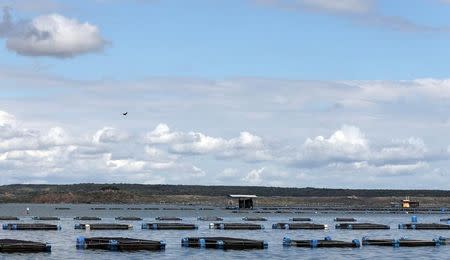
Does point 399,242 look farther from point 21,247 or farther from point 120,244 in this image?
point 21,247

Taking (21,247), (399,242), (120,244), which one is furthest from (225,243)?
(21,247)

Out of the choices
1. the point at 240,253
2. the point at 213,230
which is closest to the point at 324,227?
the point at 213,230

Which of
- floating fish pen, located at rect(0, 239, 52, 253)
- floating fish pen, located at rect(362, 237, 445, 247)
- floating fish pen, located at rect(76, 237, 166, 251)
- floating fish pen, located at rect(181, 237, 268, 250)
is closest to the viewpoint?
floating fish pen, located at rect(0, 239, 52, 253)

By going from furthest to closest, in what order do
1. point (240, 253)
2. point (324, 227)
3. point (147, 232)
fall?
point (324, 227), point (147, 232), point (240, 253)

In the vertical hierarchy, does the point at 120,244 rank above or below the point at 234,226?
below

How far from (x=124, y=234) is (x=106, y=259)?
4086 centimetres

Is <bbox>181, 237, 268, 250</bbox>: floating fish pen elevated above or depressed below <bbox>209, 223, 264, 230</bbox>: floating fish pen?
below

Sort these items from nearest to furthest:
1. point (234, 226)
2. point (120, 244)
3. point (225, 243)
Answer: point (120, 244) → point (225, 243) → point (234, 226)

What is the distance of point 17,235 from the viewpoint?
11719 centimetres

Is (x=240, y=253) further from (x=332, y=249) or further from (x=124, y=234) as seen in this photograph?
(x=124, y=234)

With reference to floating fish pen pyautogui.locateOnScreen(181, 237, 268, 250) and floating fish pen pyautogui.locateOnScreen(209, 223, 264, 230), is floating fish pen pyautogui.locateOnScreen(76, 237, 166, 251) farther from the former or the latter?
floating fish pen pyautogui.locateOnScreen(209, 223, 264, 230)

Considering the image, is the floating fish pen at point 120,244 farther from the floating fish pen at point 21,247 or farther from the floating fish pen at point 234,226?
the floating fish pen at point 234,226

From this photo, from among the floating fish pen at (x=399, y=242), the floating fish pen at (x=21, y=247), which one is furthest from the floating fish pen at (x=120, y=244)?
the floating fish pen at (x=399, y=242)

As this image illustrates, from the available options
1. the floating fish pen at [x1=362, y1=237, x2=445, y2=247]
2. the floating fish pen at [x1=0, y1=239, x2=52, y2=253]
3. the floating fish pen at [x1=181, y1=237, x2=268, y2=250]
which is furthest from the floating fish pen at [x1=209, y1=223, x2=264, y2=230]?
the floating fish pen at [x1=0, y1=239, x2=52, y2=253]
